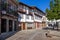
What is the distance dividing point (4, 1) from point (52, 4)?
1689 centimetres

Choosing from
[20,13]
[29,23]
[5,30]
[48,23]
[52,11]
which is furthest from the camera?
[48,23]

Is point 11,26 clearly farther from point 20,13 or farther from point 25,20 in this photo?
point 25,20

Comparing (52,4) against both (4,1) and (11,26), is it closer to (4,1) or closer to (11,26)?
(11,26)

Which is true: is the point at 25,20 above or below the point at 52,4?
below

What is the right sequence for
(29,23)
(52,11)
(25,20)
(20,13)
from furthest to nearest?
(29,23), (25,20), (20,13), (52,11)

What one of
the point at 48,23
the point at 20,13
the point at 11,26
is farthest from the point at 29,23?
the point at 48,23

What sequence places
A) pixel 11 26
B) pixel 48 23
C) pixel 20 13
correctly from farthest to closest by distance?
pixel 48 23, pixel 20 13, pixel 11 26

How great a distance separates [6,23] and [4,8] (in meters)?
3.97

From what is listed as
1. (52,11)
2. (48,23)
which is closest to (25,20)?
(52,11)

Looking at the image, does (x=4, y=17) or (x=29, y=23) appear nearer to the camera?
(x=4, y=17)

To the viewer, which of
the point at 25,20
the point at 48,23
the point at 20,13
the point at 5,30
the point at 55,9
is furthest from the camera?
the point at 48,23

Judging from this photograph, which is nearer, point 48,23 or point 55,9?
point 55,9

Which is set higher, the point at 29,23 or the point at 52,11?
the point at 52,11

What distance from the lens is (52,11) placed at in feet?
137
